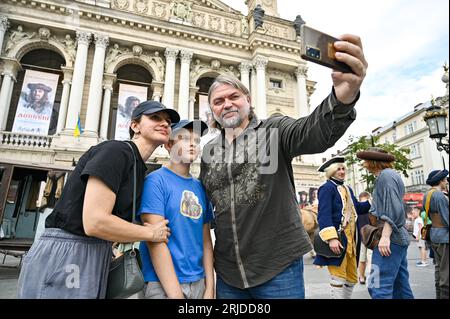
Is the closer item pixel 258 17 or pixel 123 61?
pixel 123 61

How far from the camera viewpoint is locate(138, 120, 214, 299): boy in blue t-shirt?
5.19 ft

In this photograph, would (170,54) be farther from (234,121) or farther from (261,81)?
(234,121)

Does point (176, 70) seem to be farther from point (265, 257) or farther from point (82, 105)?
point (265, 257)

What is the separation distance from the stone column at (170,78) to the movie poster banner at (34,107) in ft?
22.5

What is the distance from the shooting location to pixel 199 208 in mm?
1849

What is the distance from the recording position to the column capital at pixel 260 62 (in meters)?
21.2

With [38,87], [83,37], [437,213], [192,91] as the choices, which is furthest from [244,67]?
[437,213]

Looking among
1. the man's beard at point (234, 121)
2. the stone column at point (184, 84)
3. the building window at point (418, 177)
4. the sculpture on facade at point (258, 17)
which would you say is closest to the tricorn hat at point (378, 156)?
the man's beard at point (234, 121)

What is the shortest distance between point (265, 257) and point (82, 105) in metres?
19.2

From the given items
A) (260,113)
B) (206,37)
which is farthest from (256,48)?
(260,113)

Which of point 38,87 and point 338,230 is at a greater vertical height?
point 38,87

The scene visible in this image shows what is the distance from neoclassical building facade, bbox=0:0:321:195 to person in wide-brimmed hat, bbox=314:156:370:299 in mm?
13401

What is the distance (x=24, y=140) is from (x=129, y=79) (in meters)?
9.09

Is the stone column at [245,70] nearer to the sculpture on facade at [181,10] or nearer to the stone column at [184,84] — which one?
the stone column at [184,84]
